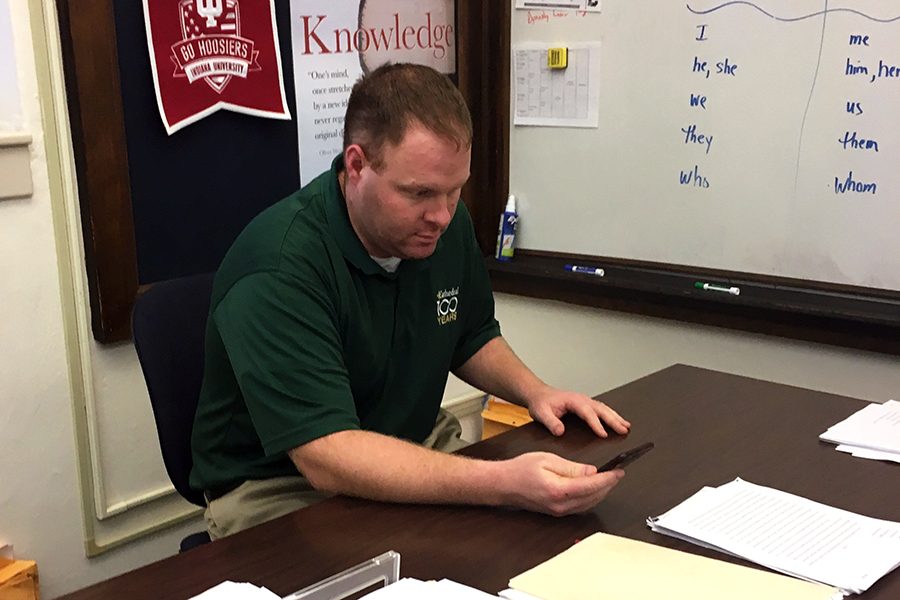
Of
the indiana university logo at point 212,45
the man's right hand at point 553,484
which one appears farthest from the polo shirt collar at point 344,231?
the indiana university logo at point 212,45

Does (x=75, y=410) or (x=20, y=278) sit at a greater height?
(x=20, y=278)

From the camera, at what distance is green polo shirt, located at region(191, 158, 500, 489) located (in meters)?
1.31

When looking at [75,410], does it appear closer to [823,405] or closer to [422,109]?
[422,109]

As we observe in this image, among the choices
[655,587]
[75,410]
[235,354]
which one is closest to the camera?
[655,587]

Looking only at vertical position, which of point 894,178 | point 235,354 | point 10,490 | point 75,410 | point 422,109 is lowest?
point 10,490

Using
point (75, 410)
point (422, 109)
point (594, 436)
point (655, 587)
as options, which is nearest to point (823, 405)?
point (594, 436)

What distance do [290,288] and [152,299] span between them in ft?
0.98

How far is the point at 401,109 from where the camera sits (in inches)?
53.6

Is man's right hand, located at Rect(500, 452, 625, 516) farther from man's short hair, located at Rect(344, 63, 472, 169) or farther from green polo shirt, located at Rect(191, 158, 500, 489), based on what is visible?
man's short hair, located at Rect(344, 63, 472, 169)

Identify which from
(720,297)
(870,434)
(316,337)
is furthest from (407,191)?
(720,297)

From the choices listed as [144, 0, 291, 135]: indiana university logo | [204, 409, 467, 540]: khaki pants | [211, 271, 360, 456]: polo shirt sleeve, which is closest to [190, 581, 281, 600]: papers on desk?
[211, 271, 360, 456]: polo shirt sleeve

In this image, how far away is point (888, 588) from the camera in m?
1.03

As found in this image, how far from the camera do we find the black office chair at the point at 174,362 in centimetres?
149

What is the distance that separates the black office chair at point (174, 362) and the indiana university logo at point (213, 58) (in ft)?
1.93
